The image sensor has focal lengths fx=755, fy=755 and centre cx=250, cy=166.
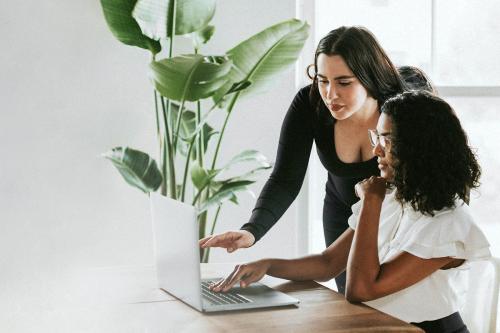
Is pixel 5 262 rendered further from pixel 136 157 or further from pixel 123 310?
pixel 123 310

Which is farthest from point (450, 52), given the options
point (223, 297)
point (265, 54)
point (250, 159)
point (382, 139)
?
point (223, 297)

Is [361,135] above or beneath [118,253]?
above

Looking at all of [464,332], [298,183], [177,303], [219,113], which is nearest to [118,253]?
[219,113]

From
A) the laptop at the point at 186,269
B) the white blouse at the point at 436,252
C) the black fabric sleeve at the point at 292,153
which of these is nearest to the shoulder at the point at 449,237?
the white blouse at the point at 436,252

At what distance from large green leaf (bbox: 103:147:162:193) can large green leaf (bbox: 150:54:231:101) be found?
0.38 m

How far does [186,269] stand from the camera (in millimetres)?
1604

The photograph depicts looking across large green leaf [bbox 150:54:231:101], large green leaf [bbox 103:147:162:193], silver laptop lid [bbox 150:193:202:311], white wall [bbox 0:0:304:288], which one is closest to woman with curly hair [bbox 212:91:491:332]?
silver laptop lid [bbox 150:193:202:311]

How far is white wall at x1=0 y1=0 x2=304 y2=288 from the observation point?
314 cm

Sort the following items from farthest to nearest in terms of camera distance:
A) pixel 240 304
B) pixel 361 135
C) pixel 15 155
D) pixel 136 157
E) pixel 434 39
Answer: pixel 434 39
pixel 15 155
pixel 136 157
pixel 361 135
pixel 240 304

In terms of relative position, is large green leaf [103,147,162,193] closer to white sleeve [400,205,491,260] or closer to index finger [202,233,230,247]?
index finger [202,233,230,247]

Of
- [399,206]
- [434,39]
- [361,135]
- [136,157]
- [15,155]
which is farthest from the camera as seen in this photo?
[434,39]

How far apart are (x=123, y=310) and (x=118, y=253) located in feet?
5.67

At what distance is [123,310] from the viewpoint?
165cm

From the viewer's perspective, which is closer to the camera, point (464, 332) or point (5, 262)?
point (464, 332)
